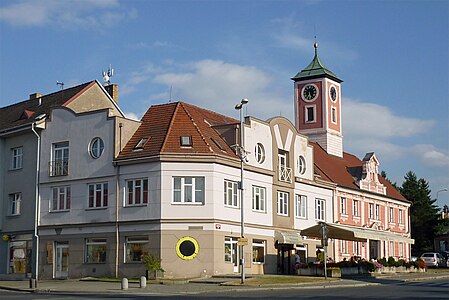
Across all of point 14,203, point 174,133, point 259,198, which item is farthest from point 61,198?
point 259,198

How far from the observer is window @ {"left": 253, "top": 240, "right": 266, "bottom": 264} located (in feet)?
154

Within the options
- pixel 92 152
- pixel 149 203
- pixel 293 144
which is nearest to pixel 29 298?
pixel 149 203

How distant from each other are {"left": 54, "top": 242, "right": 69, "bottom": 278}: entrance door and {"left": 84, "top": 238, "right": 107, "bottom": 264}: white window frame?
1.70 meters

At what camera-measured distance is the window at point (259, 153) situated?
47.8 meters

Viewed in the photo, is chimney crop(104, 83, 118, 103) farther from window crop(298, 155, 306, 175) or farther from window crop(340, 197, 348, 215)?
window crop(340, 197, 348, 215)

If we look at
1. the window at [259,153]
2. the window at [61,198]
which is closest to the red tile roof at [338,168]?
the window at [259,153]

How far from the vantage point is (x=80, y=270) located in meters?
44.7

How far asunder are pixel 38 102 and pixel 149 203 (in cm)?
1619

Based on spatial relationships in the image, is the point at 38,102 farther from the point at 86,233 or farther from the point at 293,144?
the point at 293,144

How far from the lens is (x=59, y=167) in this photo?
47000 mm

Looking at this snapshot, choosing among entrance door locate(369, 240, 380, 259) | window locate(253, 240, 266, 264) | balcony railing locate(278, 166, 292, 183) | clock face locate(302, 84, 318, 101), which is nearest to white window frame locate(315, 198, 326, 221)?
balcony railing locate(278, 166, 292, 183)

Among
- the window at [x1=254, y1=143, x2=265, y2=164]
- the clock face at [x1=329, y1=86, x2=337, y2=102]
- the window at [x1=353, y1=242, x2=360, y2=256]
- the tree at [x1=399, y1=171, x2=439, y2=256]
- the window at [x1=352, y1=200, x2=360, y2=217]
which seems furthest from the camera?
the tree at [x1=399, y1=171, x2=439, y2=256]

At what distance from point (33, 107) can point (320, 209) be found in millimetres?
23438

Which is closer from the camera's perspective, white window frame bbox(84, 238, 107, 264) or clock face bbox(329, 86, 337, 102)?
white window frame bbox(84, 238, 107, 264)
